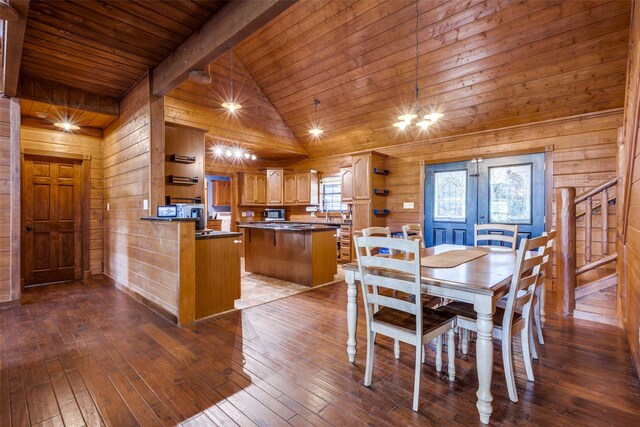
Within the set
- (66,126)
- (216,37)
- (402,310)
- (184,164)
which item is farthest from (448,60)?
(66,126)

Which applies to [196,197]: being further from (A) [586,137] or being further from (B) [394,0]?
(A) [586,137]

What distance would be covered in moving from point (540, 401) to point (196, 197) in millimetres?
5014

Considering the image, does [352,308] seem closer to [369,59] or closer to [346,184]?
[369,59]

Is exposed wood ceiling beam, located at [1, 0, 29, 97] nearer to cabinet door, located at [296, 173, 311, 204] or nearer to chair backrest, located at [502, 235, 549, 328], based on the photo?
chair backrest, located at [502, 235, 549, 328]

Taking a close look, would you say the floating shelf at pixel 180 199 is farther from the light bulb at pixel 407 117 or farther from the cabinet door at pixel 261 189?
the light bulb at pixel 407 117

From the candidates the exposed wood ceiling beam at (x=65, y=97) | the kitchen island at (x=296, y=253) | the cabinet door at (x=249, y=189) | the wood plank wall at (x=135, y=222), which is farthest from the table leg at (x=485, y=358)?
the cabinet door at (x=249, y=189)

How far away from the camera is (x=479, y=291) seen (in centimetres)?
168

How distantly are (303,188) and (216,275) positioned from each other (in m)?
4.47

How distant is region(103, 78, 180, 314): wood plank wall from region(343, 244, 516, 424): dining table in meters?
1.93

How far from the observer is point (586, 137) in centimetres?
428

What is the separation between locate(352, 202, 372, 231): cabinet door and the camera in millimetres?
6121

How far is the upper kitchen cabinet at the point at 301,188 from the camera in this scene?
7.49 m

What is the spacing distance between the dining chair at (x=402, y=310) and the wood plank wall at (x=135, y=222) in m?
2.11

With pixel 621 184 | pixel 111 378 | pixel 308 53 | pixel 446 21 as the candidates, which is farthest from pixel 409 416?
pixel 308 53
